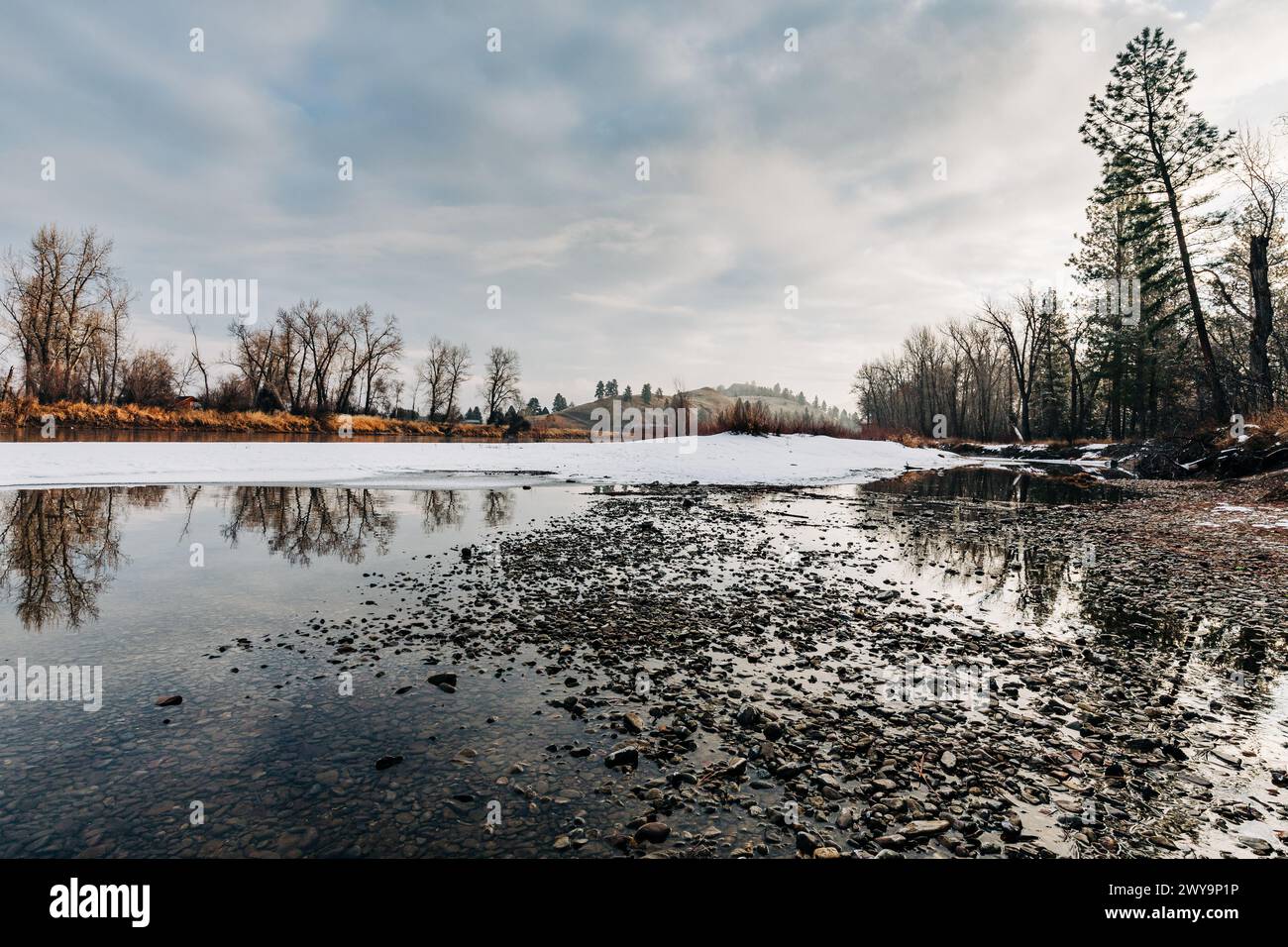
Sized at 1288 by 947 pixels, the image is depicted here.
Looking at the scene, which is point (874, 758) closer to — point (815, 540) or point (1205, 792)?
point (1205, 792)

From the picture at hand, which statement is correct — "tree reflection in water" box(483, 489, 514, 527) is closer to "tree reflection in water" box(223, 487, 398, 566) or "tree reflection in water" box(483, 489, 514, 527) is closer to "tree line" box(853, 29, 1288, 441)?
"tree reflection in water" box(223, 487, 398, 566)

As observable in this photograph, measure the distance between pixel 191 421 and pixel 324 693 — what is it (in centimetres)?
6307

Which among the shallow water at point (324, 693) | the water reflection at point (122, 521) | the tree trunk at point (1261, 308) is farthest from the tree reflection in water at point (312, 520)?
the tree trunk at point (1261, 308)

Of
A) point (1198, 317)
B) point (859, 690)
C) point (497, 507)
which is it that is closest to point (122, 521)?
point (497, 507)

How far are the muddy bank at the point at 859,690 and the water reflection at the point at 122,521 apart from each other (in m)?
3.37

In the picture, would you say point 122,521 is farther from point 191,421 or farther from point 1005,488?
point 191,421

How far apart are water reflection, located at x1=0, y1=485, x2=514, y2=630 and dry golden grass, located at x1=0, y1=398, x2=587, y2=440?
1428 inches

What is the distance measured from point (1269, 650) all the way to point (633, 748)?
7.59m

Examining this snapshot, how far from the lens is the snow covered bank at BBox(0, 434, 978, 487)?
2294 centimetres

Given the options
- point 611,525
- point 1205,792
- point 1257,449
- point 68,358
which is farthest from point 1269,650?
point 68,358

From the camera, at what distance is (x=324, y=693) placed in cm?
483

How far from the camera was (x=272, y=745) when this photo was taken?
3971 millimetres

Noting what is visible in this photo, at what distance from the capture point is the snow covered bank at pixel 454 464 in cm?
2294

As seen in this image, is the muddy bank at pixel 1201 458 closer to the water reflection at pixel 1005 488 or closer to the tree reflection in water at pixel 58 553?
the water reflection at pixel 1005 488
